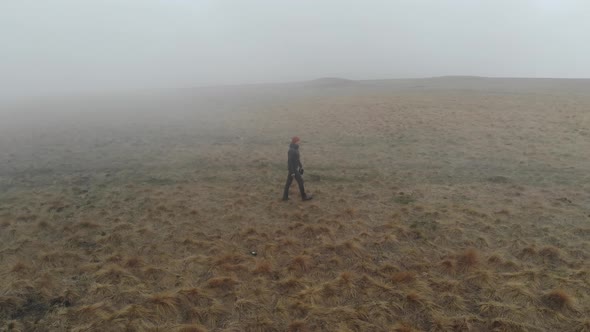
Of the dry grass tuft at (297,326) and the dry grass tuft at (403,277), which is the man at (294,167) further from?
the dry grass tuft at (297,326)

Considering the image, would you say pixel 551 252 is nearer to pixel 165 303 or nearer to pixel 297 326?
pixel 297 326

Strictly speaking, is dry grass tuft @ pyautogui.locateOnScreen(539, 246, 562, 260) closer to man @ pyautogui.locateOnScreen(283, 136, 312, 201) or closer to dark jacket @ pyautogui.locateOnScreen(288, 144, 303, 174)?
man @ pyautogui.locateOnScreen(283, 136, 312, 201)

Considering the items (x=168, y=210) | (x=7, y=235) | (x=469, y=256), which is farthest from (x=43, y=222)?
(x=469, y=256)

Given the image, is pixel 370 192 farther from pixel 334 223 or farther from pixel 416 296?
pixel 416 296

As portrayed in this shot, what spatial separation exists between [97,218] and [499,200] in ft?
51.3

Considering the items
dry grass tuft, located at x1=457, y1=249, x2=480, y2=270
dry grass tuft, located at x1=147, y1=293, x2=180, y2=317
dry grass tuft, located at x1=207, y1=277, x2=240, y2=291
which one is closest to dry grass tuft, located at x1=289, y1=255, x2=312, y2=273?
dry grass tuft, located at x1=207, y1=277, x2=240, y2=291

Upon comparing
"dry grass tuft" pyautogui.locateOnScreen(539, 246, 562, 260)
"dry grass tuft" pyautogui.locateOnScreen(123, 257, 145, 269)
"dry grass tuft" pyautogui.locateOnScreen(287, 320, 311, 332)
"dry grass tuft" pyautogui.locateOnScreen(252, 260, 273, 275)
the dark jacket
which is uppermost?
the dark jacket

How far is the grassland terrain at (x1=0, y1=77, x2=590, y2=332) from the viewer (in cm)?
747

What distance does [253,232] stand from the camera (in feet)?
37.3

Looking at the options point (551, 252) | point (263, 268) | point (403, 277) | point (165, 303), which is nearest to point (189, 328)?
point (165, 303)

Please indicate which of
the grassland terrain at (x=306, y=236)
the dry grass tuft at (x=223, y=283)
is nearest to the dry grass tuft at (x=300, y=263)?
the grassland terrain at (x=306, y=236)

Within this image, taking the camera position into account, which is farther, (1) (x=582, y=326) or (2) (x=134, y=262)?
(2) (x=134, y=262)

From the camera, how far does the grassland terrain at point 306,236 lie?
7.47 meters

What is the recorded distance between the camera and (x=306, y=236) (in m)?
11.0
